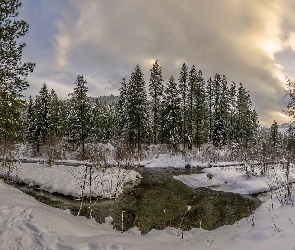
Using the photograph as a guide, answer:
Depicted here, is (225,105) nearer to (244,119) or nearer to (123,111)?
(244,119)

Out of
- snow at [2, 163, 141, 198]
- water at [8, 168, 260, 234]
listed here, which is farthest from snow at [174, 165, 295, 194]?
snow at [2, 163, 141, 198]

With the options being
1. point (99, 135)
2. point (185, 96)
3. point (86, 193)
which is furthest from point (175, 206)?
point (99, 135)

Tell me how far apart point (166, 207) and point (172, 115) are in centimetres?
2738

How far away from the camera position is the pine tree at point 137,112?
1519 inches

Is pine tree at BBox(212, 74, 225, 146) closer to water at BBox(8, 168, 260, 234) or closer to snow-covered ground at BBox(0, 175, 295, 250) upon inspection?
water at BBox(8, 168, 260, 234)

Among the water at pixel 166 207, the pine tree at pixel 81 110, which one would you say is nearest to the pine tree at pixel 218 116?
the pine tree at pixel 81 110

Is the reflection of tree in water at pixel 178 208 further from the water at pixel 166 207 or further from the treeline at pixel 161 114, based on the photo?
the treeline at pixel 161 114

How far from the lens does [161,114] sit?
137ft

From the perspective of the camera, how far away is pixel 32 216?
566 cm

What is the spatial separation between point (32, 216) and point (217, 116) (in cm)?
4118

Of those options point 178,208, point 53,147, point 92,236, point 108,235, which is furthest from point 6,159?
point 53,147

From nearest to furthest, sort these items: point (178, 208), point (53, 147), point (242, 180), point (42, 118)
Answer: point (178, 208)
point (242, 180)
point (53, 147)
point (42, 118)

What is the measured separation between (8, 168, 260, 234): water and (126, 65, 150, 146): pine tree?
2164 cm

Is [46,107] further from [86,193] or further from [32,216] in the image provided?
[32,216]
